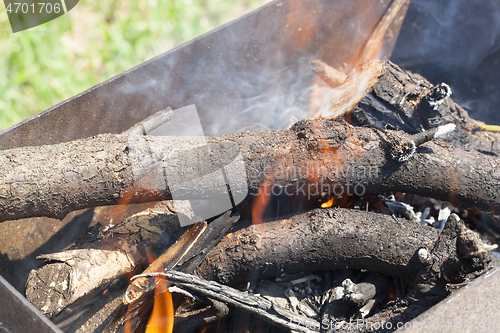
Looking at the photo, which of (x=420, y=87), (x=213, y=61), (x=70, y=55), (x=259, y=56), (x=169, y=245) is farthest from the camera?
(x=70, y=55)

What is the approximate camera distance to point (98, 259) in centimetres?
168

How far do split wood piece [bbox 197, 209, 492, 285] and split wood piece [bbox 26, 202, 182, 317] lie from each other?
1.17 ft

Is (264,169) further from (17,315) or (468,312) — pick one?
(17,315)

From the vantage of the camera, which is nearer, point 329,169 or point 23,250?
point 329,169

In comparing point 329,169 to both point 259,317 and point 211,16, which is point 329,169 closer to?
point 259,317

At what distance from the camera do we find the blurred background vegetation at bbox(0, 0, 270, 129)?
11.0ft

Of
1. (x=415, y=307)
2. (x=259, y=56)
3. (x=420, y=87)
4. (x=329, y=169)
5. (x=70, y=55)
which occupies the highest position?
(x=70, y=55)

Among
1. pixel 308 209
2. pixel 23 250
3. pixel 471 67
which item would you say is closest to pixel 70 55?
pixel 23 250

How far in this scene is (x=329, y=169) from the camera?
5.78ft

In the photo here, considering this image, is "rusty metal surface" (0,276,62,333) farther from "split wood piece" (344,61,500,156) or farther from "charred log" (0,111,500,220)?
"split wood piece" (344,61,500,156)

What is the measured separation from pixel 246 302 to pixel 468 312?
2.96ft

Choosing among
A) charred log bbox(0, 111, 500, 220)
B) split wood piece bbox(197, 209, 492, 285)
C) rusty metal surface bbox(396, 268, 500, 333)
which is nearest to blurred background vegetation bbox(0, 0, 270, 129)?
charred log bbox(0, 111, 500, 220)

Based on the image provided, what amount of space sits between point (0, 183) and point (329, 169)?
1.53 metres

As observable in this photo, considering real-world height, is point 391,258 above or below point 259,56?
below
